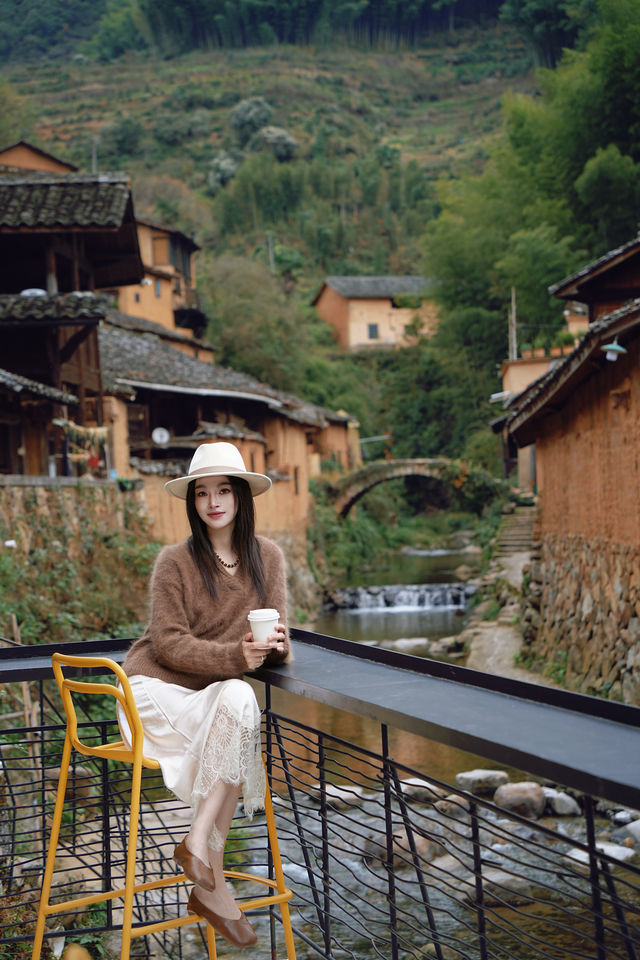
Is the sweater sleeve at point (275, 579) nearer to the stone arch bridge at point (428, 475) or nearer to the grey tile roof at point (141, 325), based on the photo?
the grey tile roof at point (141, 325)

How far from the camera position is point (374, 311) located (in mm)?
53594

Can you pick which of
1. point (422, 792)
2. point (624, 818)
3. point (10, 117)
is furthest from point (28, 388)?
point (10, 117)

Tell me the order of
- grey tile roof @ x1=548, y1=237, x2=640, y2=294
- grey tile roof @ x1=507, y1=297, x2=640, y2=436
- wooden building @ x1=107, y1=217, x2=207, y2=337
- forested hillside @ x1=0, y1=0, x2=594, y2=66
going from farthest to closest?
forested hillside @ x1=0, y1=0, x2=594, y2=66 < wooden building @ x1=107, y1=217, x2=207, y2=337 < grey tile roof @ x1=548, y1=237, x2=640, y2=294 < grey tile roof @ x1=507, y1=297, x2=640, y2=436

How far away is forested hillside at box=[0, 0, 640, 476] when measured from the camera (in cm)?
2791

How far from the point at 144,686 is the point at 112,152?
237 ft

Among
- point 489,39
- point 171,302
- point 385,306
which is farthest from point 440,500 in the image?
point 489,39

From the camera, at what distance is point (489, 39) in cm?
11488

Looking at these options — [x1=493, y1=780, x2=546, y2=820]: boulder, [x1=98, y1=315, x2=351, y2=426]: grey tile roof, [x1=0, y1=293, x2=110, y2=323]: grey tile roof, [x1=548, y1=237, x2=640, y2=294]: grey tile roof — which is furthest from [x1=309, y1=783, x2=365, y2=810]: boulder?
[x1=98, y1=315, x2=351, y2=426]: grey tile roof

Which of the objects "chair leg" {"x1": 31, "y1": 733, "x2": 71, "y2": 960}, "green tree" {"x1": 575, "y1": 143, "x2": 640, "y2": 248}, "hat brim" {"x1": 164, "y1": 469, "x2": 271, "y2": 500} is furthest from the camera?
"green tree" {"x1": 575, "y1": 143, "x2": 640, "y2": 248}

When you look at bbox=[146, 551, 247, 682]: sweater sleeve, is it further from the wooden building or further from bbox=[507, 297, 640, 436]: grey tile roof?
the wooden building

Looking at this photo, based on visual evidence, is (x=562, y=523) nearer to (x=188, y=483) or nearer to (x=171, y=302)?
(x=188, y=483)

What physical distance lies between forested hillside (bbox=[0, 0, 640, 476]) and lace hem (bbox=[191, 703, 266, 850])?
971 inches

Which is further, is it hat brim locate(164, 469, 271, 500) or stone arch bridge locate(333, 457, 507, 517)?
stone arch bridge locate(333, 457, 507, 517)

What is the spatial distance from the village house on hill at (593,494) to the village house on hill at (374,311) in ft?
122
